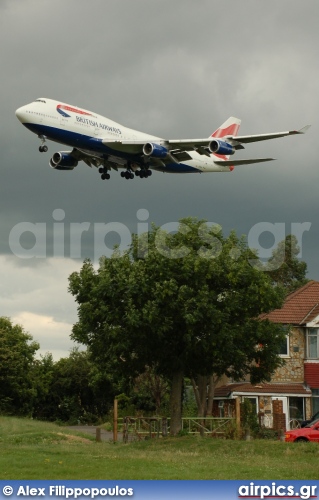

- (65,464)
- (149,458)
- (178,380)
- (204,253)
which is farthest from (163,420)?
(65,464)

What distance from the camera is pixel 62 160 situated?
174ft

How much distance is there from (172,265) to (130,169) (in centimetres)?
1337

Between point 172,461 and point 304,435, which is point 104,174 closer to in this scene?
point 304,435

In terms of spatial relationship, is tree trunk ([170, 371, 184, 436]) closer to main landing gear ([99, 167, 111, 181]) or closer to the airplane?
the airplane

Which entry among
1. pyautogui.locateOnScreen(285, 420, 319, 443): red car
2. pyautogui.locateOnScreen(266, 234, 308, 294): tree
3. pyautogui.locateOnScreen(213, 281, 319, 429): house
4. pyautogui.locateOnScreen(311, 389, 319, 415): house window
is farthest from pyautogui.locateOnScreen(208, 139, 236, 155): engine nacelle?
pyautogui.locateOnScreen(266, 234, 308, 294): tree

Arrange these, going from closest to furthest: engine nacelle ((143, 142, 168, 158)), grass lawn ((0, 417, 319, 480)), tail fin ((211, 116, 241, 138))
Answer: grass lawn ((0, 417, 319, 480)) < engine nacelle ((143, 142, 168, 158)) < tail fin ((211, 116, 241, 138))

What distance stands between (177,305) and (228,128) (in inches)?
1183

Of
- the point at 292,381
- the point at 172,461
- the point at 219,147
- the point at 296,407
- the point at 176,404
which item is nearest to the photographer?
the point at 172,461

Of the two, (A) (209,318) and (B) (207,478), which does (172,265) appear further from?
(B) (207,478)

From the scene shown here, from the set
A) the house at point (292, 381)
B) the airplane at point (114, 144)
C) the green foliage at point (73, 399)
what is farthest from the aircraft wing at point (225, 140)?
the green foliage at point (73, 399)

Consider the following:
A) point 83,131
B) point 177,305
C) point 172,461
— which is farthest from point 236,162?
point 172,461

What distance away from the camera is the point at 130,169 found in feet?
178

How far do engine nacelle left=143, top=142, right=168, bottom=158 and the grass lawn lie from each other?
18686 mm

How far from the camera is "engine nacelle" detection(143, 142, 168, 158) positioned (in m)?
50.1
